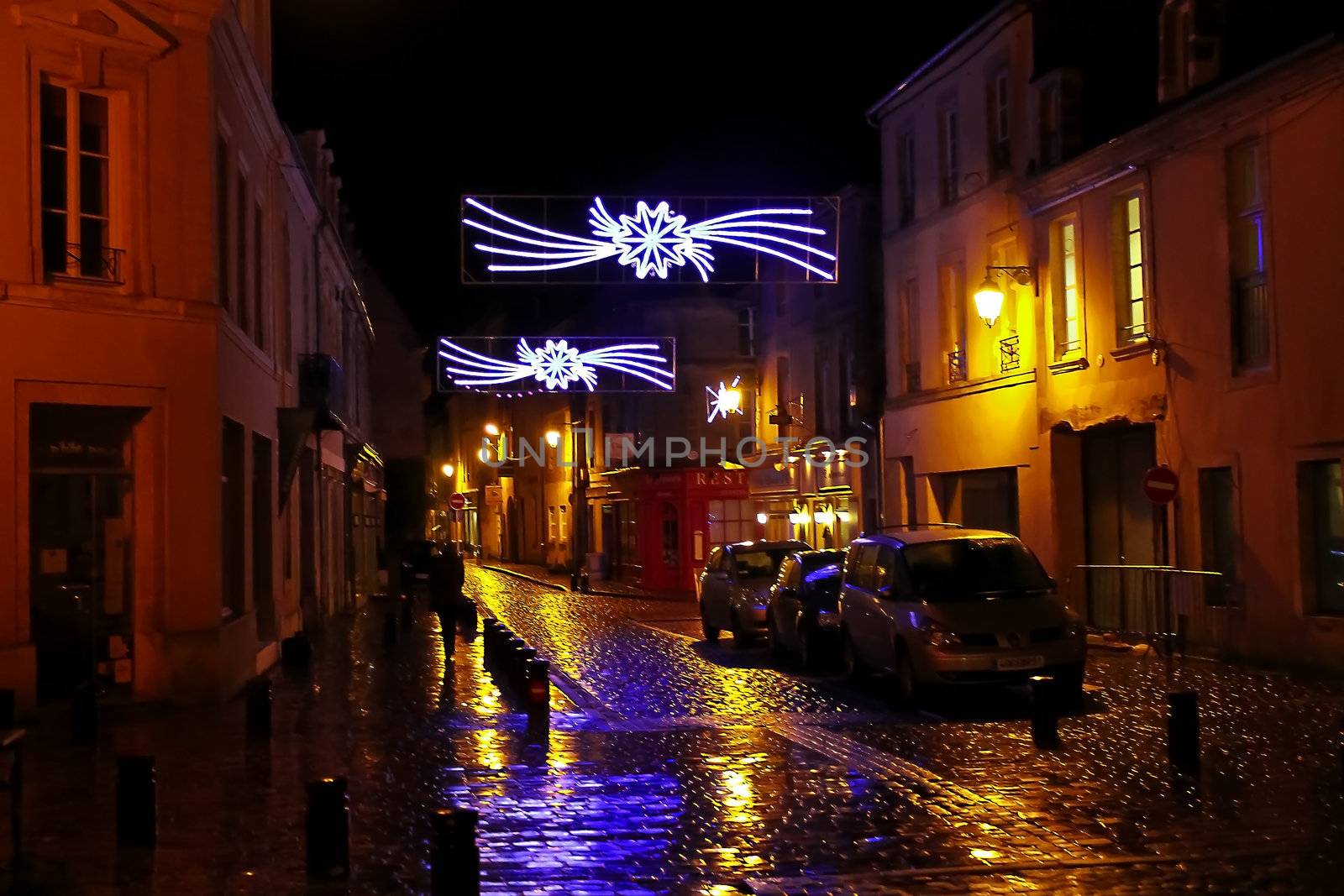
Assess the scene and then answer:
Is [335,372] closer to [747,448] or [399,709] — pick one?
[399,709]

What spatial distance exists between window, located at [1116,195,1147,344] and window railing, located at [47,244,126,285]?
13734mm

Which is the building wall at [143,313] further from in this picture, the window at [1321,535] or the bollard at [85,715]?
the window at [1321,535]

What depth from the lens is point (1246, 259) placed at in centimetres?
1939

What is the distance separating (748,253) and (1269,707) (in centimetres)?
1232

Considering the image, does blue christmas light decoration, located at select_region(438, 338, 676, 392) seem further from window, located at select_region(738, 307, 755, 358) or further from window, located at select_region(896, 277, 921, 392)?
window, located at select_region(738, 307, 755, 358)

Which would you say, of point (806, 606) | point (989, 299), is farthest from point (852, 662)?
point (989, 299)

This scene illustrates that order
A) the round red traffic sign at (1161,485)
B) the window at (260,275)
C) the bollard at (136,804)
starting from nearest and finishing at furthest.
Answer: the bollard at (136,804)
the round red traffic sign at (1161,485)
the window at (260,275)

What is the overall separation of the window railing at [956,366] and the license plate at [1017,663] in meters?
12.6

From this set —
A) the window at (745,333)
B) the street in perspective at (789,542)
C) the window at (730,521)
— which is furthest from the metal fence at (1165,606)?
the window at (730,521)

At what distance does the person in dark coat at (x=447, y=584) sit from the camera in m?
22.2

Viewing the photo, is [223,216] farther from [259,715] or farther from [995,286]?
[995,286]

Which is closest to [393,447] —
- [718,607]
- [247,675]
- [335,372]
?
[335,372]

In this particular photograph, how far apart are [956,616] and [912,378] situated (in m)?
14.5

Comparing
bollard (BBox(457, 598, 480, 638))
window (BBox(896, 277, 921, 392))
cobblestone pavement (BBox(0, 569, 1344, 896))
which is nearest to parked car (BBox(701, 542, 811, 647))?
bollard (BBox(457, 598, 480, 638))
